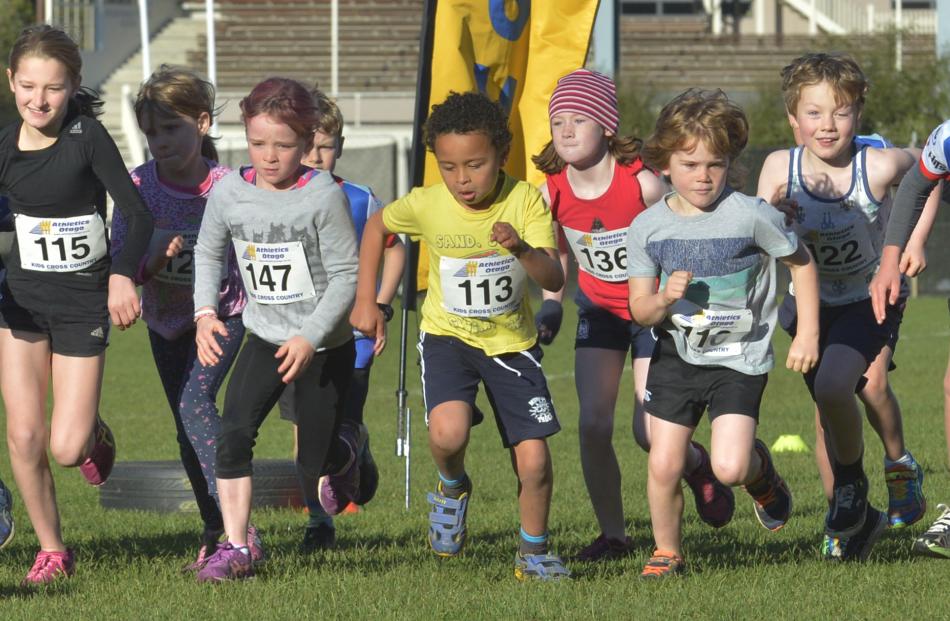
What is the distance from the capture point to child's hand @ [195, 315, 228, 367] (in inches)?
241

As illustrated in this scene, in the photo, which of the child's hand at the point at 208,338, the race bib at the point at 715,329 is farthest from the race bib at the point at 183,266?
the race bib at the point at 715,329

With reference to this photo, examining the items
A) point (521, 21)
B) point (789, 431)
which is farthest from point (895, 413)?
point (789, 431)

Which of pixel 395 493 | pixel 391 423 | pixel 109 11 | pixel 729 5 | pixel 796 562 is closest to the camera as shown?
pixel 796 562

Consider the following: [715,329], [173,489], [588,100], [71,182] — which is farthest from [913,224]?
[173,489]

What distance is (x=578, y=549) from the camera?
718cm

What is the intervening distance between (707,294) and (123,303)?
6.87 feet

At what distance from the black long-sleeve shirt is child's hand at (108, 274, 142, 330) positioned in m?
0.15

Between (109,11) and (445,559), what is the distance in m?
38.1

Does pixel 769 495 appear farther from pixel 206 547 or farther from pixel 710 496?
pixel 206 547

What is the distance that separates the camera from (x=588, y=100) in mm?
6836

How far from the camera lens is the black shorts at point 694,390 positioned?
614 centimetres

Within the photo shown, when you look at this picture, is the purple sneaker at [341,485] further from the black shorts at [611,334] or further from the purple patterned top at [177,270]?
the black shorts at [611,334]

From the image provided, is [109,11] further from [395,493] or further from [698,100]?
[698,100]

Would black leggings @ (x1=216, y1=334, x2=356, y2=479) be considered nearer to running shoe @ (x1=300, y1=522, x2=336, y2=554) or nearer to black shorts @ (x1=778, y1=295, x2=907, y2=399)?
running shoe @ (x1=300, y1=522, x2=336, y2=554)
